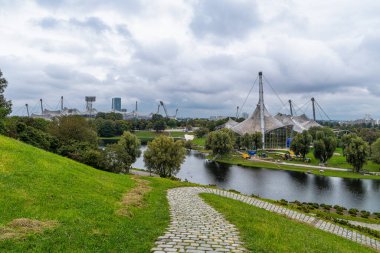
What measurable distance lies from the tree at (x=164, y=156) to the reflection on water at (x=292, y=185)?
5985 mm

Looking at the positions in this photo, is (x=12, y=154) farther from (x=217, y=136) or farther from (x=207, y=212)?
(x=217, y=136)

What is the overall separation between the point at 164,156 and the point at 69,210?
4590 cm

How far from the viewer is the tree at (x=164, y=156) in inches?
2322

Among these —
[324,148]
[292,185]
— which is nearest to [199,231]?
[292,185]

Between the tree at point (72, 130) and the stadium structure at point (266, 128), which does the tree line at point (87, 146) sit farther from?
the stadium structure at point (266, 128)

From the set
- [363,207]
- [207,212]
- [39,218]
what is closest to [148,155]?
[363,207]

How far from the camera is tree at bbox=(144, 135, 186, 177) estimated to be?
5897 cm

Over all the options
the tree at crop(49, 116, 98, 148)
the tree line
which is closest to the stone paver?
the tree line

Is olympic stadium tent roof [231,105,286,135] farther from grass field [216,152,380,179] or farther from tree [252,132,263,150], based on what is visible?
grass field [216,152,380,179]

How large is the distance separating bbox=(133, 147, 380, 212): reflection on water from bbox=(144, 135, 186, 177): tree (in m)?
5.98

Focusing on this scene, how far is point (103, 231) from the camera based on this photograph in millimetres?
11000

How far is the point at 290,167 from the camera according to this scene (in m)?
82.4

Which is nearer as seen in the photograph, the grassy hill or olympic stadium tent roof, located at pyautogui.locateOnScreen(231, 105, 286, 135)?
the grassy hill

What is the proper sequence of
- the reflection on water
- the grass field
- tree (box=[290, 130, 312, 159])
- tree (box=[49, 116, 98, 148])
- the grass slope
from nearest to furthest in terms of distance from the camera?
the grass slope < the reflection on water < tree (box=[49, 116, 98, 148]) < the grass field < tree (box=[290, 130, 312, 159])
